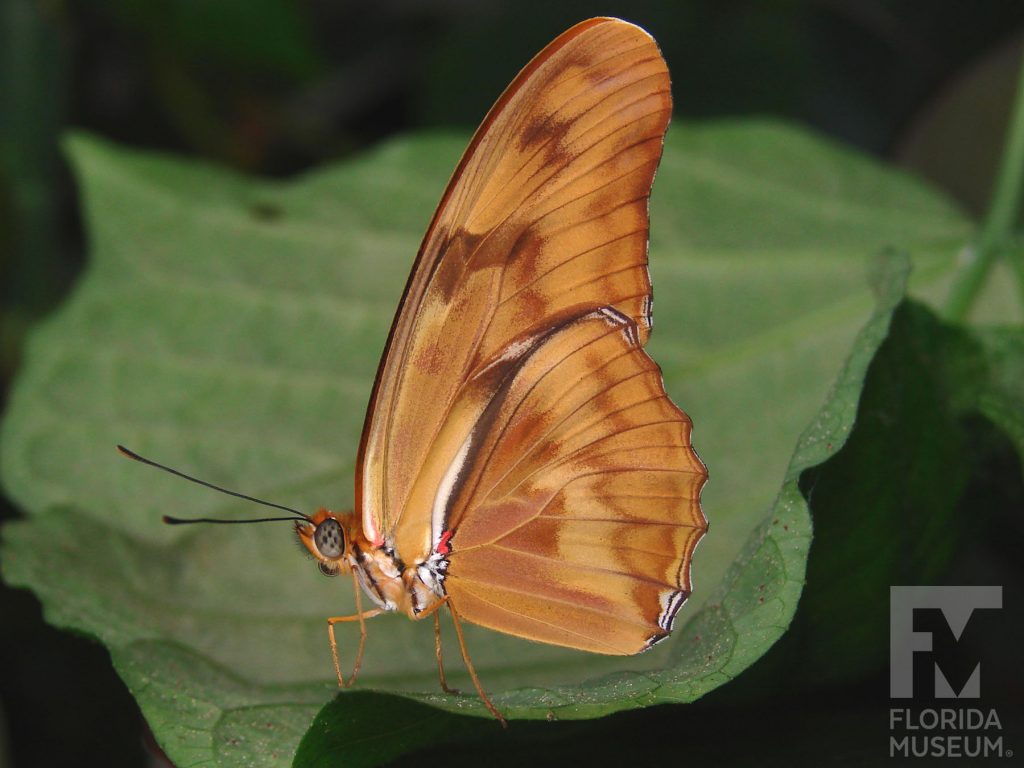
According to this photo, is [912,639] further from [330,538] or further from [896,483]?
[330,538]

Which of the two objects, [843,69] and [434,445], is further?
[843,69]

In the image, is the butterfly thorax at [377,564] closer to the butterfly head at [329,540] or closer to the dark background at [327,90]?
the butterfly head at [329,540]

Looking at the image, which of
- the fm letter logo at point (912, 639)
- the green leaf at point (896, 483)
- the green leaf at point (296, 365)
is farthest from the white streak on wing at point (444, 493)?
the fm letter logo at point (912, 639)

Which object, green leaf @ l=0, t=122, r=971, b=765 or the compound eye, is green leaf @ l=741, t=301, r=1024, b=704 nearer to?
green leaf @ l=0, t=122, r=971, b=765

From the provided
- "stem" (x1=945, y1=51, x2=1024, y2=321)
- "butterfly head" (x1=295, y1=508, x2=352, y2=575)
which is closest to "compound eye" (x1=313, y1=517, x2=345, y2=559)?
"butterfly head" (x1=295, y1=508, x2=352, y2=575)

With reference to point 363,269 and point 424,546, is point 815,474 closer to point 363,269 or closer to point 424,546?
point 424,546

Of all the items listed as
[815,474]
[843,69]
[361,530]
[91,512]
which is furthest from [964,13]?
[91,512]
